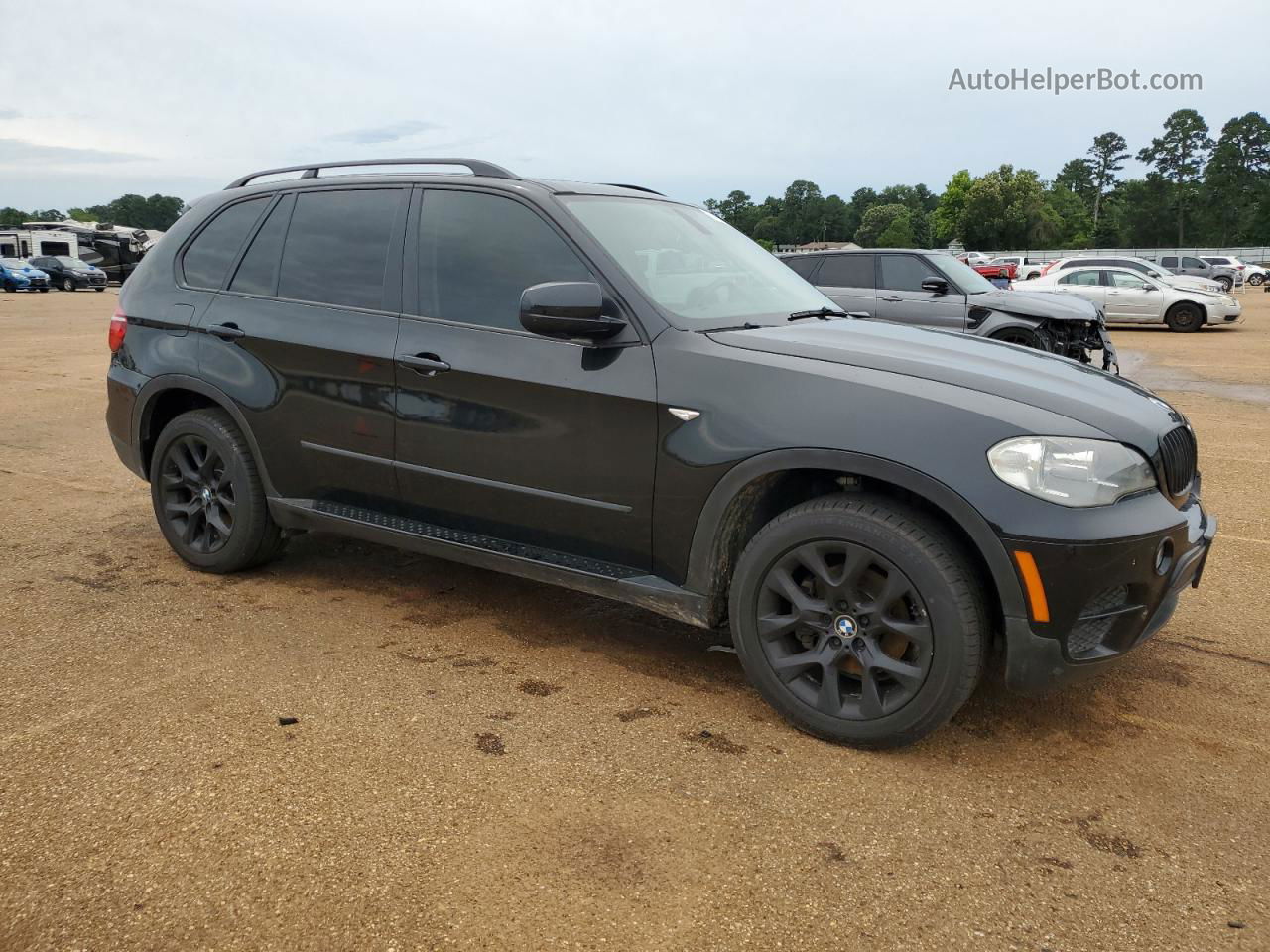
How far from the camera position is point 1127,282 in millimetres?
21953

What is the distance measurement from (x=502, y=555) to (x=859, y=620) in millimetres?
1360

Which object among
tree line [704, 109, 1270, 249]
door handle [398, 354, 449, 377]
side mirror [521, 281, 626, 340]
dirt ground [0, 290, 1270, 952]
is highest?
tree line [704, 109, 1270, 249]

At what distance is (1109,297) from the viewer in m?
21.9

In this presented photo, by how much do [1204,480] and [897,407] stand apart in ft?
16.3

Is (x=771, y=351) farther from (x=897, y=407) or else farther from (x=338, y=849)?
(x=338, y=849)

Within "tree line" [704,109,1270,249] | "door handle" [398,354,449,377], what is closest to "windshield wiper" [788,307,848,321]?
"door handle" [398,354,449,377]

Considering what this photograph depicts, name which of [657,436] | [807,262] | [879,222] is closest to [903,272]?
[807,262]

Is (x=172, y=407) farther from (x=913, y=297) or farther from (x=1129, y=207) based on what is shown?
(x=1129, y=207)

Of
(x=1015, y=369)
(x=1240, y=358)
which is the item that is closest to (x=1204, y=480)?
(x=1015, y=369)

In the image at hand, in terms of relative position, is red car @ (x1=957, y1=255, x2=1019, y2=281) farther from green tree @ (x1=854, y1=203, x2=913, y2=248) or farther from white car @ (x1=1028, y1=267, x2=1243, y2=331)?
green tree @ (x1=854, y1=203, x2=913, y2=248)

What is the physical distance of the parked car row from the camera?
39531 mm

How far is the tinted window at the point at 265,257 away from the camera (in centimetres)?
461

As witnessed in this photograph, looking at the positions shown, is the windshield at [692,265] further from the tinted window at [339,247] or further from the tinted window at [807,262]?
the tinted window at [807,262]

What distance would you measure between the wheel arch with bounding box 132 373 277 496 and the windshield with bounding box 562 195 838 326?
1775mm
